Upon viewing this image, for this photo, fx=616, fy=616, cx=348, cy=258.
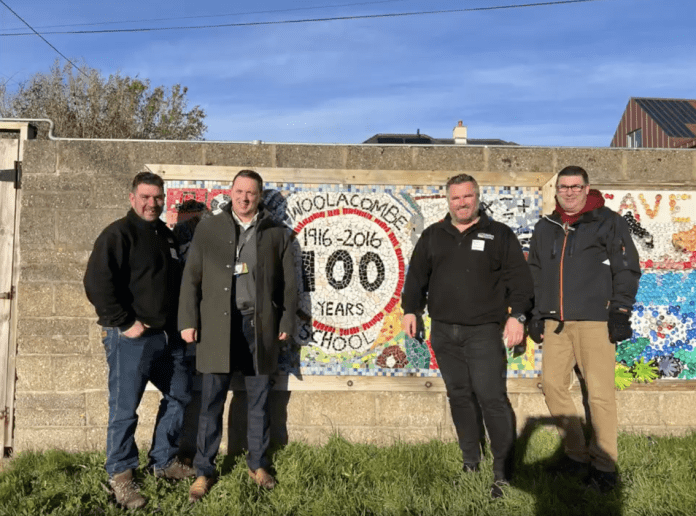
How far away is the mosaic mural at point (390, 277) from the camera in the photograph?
16.1ft

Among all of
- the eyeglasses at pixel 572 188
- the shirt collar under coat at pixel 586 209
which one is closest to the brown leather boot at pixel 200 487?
the shirt collar under coat at pixel 586 209

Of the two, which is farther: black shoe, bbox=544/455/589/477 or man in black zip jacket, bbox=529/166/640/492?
black shoe, bbox=544/455/589/477

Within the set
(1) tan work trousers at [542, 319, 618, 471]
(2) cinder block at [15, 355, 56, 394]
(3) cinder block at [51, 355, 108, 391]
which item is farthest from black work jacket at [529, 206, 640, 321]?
(2) cinder block at [15, 355, 56, 394]

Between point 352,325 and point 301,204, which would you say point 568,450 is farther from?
point 301,204

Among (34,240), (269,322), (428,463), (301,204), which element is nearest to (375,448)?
(428,463)

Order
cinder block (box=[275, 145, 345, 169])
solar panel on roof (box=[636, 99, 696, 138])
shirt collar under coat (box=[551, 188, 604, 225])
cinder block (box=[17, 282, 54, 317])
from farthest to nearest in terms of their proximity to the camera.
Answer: solar panel on roof (box=[636, 99, 696, 138]), cinder block (box=[275, 145, 345, 169]), cinder block (box=[17, 282, 54, 317]), shirt collar under coat (box=[551, 188, 604, 225])

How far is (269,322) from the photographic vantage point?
4.20 metres

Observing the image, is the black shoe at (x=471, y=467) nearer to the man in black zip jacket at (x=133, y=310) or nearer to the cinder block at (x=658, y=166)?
the man in black zip jacket at (x=133, y=310)

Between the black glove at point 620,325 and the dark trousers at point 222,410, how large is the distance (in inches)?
91.5

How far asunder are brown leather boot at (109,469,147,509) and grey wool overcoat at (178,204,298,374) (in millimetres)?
828

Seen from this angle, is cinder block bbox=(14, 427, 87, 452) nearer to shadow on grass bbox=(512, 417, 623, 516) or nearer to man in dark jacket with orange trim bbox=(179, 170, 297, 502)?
man in dark jacket with orange trim bbox=(179, 170, 297, 502)

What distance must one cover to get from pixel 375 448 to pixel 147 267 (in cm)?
222

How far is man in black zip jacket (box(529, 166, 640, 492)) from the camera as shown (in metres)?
4.11

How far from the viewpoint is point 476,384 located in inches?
162
